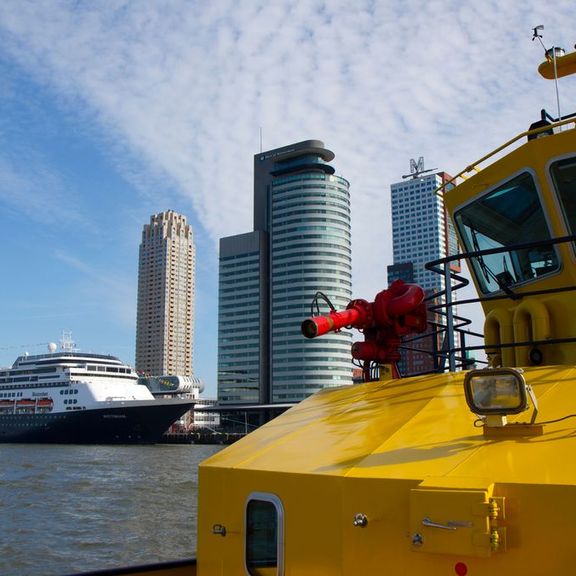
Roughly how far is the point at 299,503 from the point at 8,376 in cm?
9776

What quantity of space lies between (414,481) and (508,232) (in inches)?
134

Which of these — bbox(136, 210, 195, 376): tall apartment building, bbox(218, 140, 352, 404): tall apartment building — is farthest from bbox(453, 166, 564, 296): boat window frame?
bbox(136, 210, 195, 376): tall apartment building

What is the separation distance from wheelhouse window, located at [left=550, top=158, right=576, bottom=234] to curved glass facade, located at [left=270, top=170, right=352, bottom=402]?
98.4 metres

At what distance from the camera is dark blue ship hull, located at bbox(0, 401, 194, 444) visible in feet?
257

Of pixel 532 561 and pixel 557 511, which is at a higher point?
pixel 557 511

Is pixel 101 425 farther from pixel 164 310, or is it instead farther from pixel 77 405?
pixel 164 310

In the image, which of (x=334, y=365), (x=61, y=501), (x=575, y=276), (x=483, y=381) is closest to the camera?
(x=483, y=381)

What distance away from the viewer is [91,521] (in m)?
19.1

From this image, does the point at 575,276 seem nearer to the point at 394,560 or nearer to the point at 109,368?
the point at 394,560

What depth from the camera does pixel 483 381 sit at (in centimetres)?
262

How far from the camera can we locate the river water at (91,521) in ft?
46.3

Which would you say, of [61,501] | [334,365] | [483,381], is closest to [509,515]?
[483,381]

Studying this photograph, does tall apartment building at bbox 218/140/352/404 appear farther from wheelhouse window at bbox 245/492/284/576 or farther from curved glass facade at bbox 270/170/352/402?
wheelhouse window at bbox 245/492/284/576

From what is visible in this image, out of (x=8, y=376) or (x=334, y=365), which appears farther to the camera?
(x=334, y=365)
